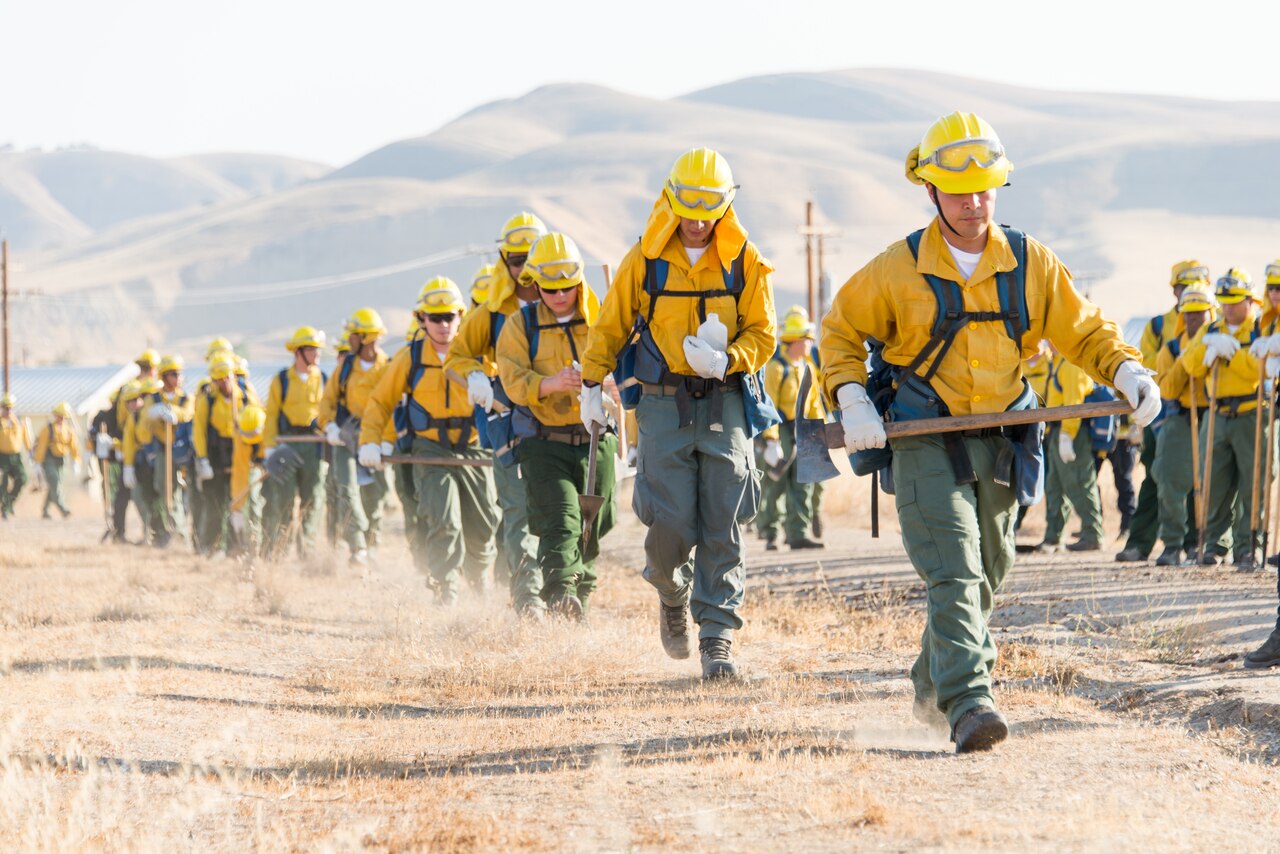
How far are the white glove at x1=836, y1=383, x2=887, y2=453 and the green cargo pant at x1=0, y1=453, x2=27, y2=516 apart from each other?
93.0 feet

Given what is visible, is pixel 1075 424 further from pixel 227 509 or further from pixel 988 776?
pixel 988 776

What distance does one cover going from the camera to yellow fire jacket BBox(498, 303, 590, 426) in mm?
10047

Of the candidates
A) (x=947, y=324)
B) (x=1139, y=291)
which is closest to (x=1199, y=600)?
(x=947, y=324)

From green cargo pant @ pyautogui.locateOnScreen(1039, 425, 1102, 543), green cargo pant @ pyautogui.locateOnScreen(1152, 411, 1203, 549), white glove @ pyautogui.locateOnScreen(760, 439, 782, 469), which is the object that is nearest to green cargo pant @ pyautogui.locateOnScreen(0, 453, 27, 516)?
white glove @ pyautogui.locateOnScreen(760, 439, 782, 469)

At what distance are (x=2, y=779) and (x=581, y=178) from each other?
604 feet

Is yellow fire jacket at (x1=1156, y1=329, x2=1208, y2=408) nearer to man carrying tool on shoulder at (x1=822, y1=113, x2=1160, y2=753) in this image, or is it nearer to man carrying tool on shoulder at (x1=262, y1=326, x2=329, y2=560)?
man carrying tool on shoulder at (x1=822, y1=113, x2=1160, y2=753)

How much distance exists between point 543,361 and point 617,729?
3.21m

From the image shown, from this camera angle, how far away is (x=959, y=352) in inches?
270

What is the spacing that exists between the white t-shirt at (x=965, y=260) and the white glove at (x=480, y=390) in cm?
434

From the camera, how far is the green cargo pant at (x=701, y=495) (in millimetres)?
8469

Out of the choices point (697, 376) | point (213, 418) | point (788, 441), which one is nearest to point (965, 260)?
point (697, 376)

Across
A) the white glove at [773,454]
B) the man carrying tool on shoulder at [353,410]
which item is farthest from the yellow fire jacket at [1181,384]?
the man carrying tool on shoulder at [353,410]

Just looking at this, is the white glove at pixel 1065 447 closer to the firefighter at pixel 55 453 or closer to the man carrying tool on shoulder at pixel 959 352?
the man carrying tool on shoulder at pixel 959 352

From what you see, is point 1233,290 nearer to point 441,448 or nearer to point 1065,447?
point 1065,447
